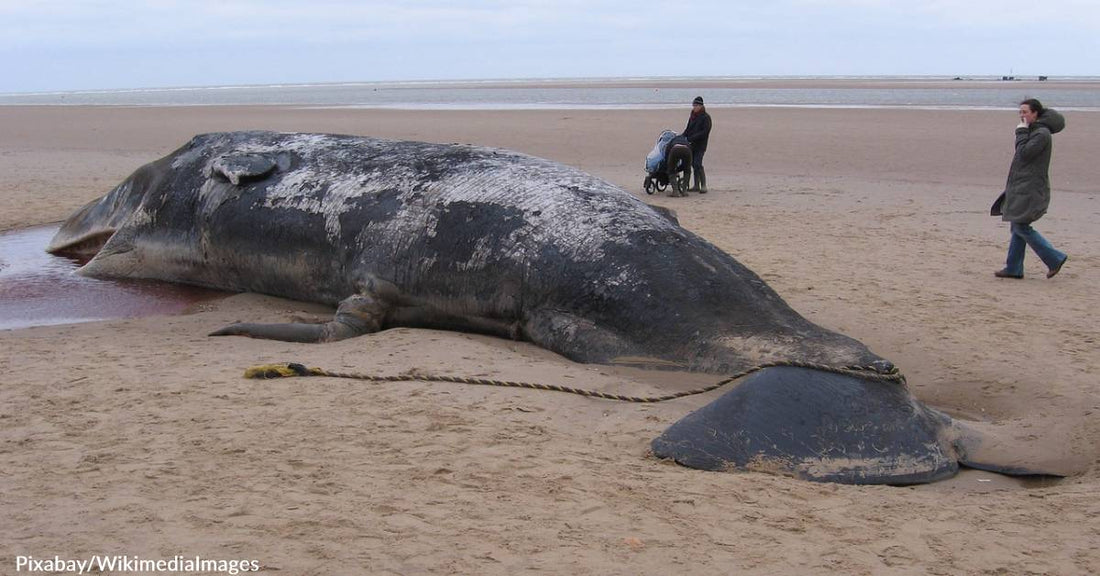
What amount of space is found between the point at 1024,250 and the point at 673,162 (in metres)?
6.86

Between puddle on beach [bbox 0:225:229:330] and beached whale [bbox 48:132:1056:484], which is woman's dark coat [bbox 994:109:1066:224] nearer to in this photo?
beached whale [bbox 48:132:1056:484]

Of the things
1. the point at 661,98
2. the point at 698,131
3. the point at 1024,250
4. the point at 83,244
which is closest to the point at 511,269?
the point at 83,244

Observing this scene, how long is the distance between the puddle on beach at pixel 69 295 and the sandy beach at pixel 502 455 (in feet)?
1.29

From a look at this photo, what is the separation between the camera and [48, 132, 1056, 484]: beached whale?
15.0 ft

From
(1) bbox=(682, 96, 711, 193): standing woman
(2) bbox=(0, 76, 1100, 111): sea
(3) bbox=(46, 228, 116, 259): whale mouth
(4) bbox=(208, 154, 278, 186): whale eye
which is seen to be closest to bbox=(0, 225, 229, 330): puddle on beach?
(3) bbox=(46, 228, 116, 259): whale mouth

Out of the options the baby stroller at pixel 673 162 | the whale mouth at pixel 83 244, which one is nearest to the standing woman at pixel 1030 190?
the baby stroller at pixel 673 162

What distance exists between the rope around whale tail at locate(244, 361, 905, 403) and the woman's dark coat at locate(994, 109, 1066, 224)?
5435 millimetres

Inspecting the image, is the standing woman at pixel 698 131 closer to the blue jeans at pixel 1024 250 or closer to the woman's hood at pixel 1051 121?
the woman's hood at pixel 1051 121

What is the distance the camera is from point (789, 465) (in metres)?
4.39

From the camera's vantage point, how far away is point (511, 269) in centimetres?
671

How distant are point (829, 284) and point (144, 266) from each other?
6.08m

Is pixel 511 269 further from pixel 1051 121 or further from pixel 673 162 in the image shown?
pixel 673 162

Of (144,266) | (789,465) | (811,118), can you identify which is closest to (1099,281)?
(789,465)

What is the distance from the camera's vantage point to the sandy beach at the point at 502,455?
11.7 ft
